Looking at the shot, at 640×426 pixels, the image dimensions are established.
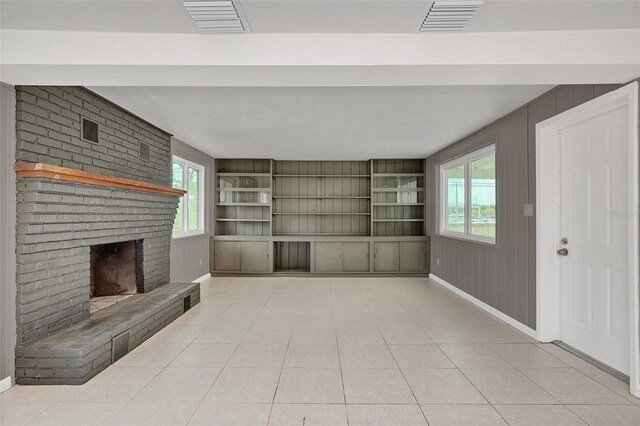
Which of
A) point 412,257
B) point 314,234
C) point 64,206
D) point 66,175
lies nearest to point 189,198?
point 314,234

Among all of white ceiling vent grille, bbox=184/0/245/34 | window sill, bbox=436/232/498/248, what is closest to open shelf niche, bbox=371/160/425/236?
window sill, bbox=436/232/498/248

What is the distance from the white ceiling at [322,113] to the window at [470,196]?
1.53 ft

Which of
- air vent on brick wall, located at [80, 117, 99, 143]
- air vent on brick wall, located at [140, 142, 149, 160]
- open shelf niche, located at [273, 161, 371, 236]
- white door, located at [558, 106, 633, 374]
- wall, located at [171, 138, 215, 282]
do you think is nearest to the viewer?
white door, located at [558, 106, 633, 374]

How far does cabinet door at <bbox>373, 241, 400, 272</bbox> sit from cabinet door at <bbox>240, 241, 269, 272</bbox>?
222 centimetres

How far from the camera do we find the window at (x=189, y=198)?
19.9 feet

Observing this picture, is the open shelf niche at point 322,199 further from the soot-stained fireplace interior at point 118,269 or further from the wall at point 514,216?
the soot-stained fireplace interior at point 118,269

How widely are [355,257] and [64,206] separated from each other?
5.32 metres

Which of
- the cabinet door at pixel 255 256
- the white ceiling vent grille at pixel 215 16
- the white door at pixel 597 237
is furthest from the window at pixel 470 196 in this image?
the white ceiling vent grille at pixel 215 16

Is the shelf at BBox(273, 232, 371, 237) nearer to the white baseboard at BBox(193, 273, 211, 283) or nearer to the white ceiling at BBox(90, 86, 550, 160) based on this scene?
the white baseboard at BBox(193, 273, 211, 283)

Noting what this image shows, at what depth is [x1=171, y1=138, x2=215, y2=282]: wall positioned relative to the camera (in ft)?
18.8

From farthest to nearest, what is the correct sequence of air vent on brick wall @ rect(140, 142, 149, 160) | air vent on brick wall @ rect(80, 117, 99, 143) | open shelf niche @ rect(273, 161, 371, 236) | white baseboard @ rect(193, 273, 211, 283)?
open shelf niche @ rect(273, 161, 371, 236) → white baseboard @ rect(193, 273, 211, 283) → air vent on brick wall @ rect(140, 142, 149, 160) → air vent on brick wall @ rect(80, 117, 99, 143)

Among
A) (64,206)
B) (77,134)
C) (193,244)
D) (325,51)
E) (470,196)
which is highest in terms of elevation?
(325,51)

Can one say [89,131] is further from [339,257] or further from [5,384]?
[339,257]

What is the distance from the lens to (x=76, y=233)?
3.18 metres
